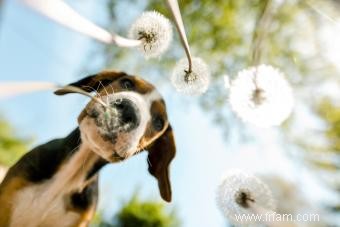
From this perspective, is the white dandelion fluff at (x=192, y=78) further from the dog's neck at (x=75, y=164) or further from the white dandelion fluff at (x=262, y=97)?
the dog's neck at (x=75, y=164)

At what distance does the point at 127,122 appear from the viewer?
218 centimetres

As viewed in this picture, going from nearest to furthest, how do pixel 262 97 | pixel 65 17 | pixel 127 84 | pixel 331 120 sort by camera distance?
pixel 65 17, pixel 262 97, pixel 127 84, pixel 331 120

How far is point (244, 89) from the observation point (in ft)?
5.73

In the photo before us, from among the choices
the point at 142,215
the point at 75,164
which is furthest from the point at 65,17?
the point at 142,215

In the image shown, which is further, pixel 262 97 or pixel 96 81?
pixel 96 81

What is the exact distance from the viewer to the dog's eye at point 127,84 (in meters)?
2.89

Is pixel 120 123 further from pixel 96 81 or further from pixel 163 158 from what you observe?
pixel 163 158

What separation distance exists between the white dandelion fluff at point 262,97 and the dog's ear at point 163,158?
4.27 ft

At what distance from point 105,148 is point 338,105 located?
370 centimetres

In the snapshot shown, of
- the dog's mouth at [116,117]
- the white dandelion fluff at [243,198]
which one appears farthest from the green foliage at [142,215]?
the white dandelion fluff at [243,198]

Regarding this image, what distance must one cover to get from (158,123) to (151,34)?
0.90m

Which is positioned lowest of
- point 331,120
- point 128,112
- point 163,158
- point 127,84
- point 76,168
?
point 76,168

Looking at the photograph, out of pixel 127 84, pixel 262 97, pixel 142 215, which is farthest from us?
pixel 142 215

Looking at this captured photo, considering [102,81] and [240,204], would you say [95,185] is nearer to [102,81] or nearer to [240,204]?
[102,81]
